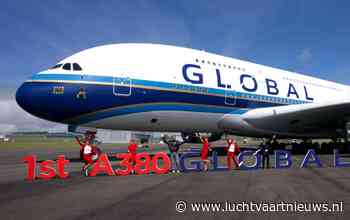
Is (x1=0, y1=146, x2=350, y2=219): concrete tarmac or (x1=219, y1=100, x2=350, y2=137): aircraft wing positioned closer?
(x1=0, y1=146, x2=350, y2=219): concrete tarmac

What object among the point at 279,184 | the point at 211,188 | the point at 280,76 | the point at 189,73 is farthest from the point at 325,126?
the point at 211,188

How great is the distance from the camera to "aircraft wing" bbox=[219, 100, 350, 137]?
1753 cm

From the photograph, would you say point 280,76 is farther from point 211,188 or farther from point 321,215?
point 321,215

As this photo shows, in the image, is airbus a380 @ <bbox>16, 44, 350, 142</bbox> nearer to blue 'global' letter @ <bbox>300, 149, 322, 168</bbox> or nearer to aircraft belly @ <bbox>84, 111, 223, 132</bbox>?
aircraft belly @ <bbox>84, 111, 223, 132</bbox>

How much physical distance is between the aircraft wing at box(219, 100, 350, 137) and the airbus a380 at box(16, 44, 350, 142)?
53 mm

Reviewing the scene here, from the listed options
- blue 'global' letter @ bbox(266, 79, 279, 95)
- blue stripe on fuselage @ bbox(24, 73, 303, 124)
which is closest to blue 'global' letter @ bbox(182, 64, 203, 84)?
blue stripe on fuselage @ bbox(24, 73, 303, 124)

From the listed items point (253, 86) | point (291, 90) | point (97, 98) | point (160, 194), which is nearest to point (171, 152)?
point (97, 98)

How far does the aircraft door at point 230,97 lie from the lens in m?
18.6

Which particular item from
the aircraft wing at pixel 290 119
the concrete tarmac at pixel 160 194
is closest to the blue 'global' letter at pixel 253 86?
the aircraft wing at pixel 290 119

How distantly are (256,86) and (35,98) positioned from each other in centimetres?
1281

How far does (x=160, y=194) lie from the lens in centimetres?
807

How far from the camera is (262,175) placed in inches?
452

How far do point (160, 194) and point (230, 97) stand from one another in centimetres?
1155

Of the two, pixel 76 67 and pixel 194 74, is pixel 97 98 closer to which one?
pixel 76 67
